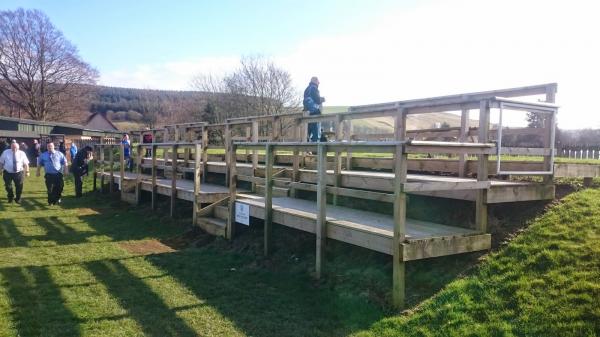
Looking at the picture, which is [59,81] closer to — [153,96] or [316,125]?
[153,96]

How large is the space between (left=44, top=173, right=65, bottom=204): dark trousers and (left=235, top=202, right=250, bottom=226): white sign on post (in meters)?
7.33

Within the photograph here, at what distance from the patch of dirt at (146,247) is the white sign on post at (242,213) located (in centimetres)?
126

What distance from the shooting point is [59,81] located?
46656 mm

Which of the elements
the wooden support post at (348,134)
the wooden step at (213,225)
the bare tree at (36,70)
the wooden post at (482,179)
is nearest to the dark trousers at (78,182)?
the wooden step at (213,225)

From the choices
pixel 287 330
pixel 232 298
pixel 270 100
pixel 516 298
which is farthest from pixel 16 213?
pixel 270 100

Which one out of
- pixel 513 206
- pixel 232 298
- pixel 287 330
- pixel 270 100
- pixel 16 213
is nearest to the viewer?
pixel 287 330

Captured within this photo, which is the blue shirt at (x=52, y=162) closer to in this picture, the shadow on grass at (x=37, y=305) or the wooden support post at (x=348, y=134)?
the shadow on grass at (x=37, y=305)

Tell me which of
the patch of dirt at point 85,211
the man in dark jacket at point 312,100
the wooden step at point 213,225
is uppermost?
the man in dark jacket at point 312,100

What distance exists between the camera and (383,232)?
520cm

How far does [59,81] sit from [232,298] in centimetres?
4790

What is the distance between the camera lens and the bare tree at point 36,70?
44.6 meters

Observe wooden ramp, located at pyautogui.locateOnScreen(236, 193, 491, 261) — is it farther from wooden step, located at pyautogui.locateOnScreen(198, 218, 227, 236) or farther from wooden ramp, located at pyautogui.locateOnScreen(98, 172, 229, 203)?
wooden ramp, located at pyautogui.locateOnScreen(98, 172, 229, 203)

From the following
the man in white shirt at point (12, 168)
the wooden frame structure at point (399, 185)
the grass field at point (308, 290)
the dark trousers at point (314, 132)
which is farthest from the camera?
the man in white shirt at point (12, 168)

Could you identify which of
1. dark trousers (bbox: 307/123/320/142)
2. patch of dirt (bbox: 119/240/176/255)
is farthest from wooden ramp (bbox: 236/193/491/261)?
dark trousers (bbox: 307/123/320/142)
